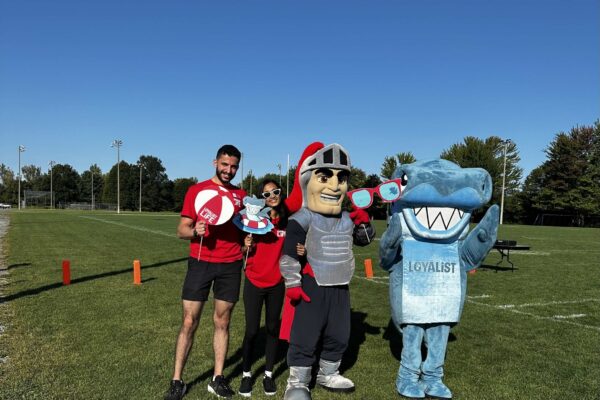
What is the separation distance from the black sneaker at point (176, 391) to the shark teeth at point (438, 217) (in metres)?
2.61

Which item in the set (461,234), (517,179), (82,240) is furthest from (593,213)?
(461,234)

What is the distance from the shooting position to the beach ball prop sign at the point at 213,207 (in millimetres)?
3814

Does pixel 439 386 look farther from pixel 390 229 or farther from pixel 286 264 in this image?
pixel 286 264

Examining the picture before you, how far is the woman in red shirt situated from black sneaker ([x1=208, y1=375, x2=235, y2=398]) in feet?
0.49

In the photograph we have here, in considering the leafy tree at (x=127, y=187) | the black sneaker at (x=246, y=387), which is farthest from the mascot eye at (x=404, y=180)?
the leafy tree at (x=127, y=187)

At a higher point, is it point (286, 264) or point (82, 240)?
point (286, 264)

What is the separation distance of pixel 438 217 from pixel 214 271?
2.08 m

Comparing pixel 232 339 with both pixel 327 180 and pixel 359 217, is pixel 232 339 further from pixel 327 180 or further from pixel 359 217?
pixel 327 180

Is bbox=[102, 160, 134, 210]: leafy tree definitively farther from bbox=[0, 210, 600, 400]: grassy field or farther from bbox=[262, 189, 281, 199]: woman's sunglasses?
bbox=[262, 189, 281, 199]: woman's sunglasses

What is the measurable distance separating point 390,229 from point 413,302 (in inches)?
27.5

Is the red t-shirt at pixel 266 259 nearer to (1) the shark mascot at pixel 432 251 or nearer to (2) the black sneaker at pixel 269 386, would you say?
(2) the black sneaker at pixel 269 386

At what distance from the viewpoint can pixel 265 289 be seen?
421 cm

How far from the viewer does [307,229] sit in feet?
13.1

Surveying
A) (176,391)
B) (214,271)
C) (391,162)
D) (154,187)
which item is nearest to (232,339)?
(176,391)
